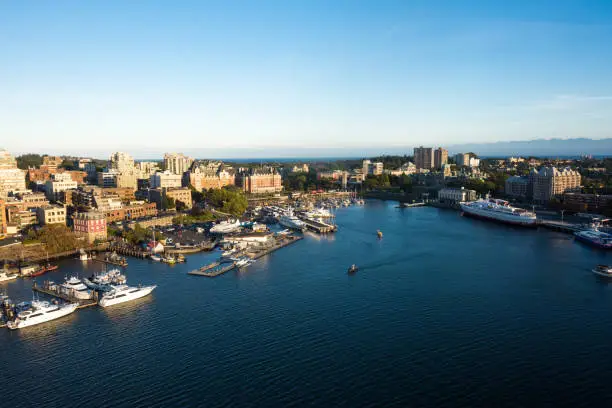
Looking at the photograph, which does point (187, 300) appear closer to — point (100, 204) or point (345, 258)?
point (345, 258)

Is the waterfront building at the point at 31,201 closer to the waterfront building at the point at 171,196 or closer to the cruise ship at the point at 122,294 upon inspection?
the waterfront building at the point at 171,196

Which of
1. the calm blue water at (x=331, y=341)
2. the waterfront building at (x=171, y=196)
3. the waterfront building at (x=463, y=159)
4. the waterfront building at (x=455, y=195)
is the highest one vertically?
the waterfront building at (x=463, y=159)

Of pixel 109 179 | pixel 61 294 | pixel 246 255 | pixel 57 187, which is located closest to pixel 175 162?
pixel 109 179

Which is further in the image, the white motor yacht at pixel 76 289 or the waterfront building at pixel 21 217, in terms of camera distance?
the waterfront building at pixel 21 217

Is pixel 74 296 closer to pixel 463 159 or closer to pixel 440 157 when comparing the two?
pixel 440 157

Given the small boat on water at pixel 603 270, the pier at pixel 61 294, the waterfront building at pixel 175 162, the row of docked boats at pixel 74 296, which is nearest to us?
the row of docked boats at pixel 74 296

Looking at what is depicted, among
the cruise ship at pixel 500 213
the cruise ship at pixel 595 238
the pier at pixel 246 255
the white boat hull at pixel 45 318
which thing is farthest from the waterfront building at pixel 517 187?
the white boat hull at pixel 45 318

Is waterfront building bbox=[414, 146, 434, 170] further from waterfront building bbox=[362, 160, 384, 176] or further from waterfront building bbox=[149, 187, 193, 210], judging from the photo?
waterfront building bbox=[149, 187, 193, 210]
